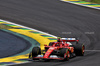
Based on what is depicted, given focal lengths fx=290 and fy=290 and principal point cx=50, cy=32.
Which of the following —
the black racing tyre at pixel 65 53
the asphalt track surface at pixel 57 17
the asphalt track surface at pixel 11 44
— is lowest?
the black racing tyre at pixel 65 53

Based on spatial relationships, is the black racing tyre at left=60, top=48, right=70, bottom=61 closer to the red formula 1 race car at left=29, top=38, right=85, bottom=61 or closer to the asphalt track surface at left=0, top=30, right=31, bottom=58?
the red formula 1 race car at left=29, top=38, right=85, bottom=61

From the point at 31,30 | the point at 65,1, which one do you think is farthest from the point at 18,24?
the point at 65,1

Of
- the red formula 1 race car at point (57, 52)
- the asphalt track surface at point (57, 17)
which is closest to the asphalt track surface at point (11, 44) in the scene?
the red formula 1 race car at point (57, 52)

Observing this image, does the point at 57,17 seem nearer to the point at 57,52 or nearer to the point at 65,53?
the point at 57,52

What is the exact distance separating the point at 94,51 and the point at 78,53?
1.80 m

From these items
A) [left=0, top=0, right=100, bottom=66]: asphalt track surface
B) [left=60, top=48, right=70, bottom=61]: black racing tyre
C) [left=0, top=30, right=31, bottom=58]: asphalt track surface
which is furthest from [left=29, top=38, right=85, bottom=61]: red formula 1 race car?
[left=0, top=0, right=100, bottom=66]: asphalt track surface

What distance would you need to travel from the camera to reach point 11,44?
16.7m

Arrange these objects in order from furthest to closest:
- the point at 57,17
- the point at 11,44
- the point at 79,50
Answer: the point at 57,17, the point at 11,44, the point at 79,50

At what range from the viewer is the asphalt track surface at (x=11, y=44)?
15.0m

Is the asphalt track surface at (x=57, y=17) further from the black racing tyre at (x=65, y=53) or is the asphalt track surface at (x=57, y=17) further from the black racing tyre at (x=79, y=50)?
the black racing tyre at (x=65, y=53)

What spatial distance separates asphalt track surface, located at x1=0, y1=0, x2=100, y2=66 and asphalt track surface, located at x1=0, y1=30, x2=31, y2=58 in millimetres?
3572

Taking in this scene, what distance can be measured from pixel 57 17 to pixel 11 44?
8839mm

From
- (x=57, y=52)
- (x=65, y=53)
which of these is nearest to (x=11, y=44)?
(x=57, y=52)

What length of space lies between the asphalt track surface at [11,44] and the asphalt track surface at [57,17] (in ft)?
11.7
